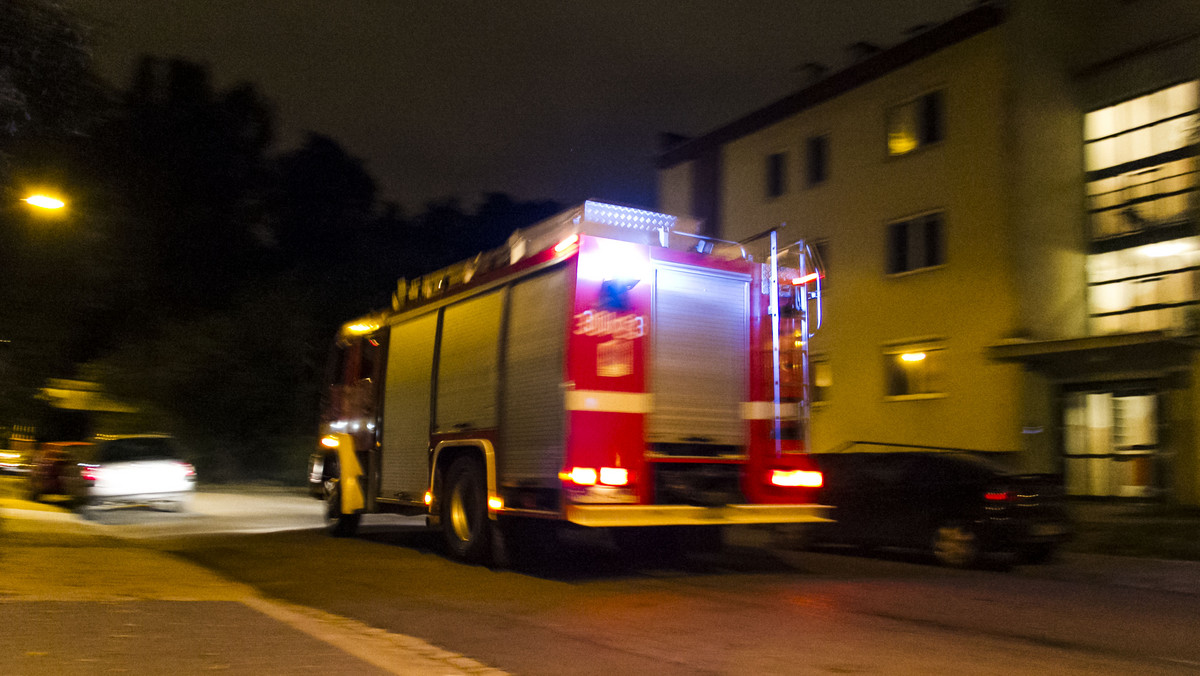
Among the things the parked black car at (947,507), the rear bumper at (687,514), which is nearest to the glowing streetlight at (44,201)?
the rear bumper at (687,514)

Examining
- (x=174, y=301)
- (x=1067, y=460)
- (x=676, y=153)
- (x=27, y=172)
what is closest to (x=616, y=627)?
(x=27, y=172)

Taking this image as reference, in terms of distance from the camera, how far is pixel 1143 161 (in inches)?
734

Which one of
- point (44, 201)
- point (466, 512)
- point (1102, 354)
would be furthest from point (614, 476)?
point (1102, 354)

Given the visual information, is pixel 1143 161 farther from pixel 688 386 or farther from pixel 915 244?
pixel 688 386

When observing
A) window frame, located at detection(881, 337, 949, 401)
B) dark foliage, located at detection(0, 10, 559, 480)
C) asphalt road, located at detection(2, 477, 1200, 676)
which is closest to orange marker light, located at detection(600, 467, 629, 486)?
asphalt road, located at detection(2, 477, 1200, 676)

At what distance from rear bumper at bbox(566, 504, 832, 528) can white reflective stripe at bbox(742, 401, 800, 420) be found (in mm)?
866

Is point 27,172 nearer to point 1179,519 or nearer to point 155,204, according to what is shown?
point 1179,519

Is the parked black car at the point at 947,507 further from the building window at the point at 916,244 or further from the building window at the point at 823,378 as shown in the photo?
the building window at the point at 823,378

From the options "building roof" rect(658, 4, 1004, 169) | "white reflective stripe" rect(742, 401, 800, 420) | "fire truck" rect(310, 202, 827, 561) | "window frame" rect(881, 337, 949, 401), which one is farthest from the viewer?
"window frame" rect(881, 337, 949, 401)

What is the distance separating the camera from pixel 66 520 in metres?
17.2

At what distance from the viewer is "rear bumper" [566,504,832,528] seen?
29.2 ft

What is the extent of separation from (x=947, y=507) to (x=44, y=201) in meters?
10.8

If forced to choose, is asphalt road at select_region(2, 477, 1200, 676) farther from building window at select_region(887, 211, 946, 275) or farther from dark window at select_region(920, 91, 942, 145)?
dark window at select_region(920, 91, 942, 145)

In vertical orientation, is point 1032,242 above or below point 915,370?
above
